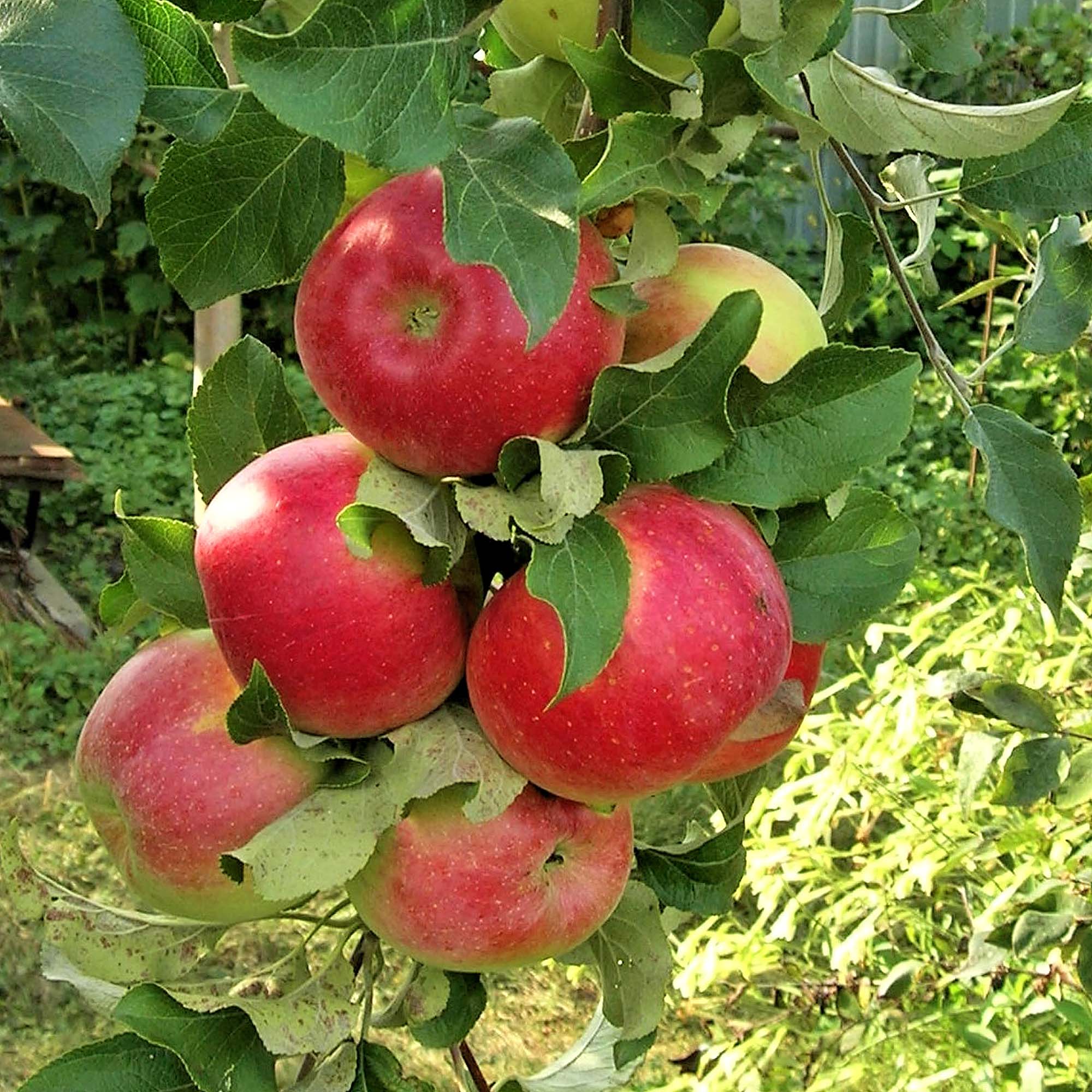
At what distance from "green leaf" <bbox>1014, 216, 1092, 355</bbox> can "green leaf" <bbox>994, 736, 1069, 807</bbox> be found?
35 centimetres

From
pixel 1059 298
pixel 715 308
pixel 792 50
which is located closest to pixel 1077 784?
pixel 1059 298

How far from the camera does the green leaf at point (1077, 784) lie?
0.99 meters

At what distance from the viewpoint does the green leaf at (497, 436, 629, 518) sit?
1.47ft

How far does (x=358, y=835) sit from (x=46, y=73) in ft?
0.90

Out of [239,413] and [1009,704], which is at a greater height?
[239,413]

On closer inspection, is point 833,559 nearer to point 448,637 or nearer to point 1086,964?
point 448,637

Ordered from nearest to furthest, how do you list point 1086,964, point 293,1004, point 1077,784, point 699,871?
point 293,1004, point 699,871, point 1086,964, point 1077,784

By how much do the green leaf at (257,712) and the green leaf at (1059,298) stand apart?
0.43 metres

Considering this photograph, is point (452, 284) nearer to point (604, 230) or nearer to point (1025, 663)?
point (604, 230)

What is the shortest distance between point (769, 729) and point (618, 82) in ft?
0.82

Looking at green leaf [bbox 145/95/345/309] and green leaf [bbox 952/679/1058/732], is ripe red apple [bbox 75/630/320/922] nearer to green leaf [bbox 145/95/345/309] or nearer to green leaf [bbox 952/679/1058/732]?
green leaf [bbox 145/95/345/309]

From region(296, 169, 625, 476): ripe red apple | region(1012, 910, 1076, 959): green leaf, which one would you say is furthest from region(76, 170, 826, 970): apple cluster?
region(1012, 910, 1076, 959): green leaf

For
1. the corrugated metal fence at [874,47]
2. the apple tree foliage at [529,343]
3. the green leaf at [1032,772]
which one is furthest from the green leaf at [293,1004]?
the corrugated metal fence at [874,47]

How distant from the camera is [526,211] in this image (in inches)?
15.0
